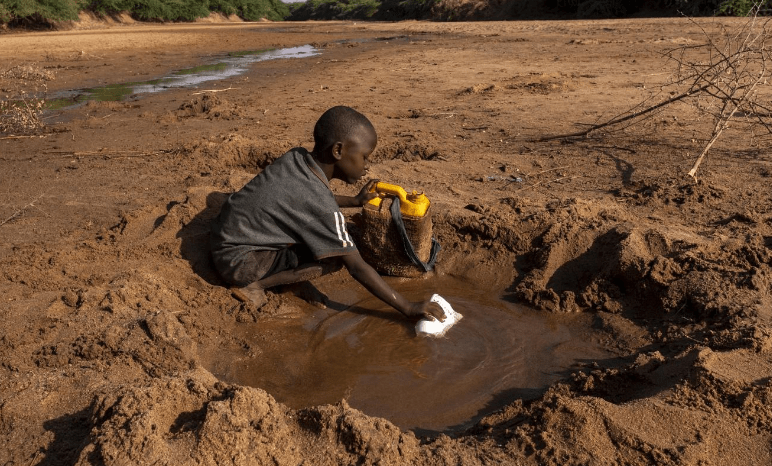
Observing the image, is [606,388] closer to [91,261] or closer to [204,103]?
[91,261]

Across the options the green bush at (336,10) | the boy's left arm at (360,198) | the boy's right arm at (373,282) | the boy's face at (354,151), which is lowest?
the green bush at (336,10)

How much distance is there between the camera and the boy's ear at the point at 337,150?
2.92 m

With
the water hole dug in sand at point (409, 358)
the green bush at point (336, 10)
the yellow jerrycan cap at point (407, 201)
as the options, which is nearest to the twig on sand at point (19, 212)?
the water hole dug in sand at point (409, 358)

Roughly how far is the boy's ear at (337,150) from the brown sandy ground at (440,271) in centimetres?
101

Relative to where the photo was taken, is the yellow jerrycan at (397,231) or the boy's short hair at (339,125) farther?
the yellow jerrycan at (397,231)

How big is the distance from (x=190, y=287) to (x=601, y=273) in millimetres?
2396

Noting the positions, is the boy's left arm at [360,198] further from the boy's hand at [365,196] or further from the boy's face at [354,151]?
the boy's face at [354,151]

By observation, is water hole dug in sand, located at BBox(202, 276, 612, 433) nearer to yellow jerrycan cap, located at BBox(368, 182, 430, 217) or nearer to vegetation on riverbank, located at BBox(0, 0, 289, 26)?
yellow jerrycan cap, located at BBox(368, 182, 430, 217)

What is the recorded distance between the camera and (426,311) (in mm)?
3066

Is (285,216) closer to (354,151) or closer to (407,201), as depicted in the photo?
(354,151)

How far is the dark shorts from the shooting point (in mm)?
3238

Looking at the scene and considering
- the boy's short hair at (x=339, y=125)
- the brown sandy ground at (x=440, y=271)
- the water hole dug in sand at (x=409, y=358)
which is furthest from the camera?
the boy's short hair at (x=339, y=125)

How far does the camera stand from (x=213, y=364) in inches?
116

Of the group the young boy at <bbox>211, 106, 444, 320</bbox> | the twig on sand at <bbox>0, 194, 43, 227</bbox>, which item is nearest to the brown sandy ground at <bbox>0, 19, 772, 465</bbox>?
the twig on sand at <bbox>0, 194, 43, 227</bbox>
